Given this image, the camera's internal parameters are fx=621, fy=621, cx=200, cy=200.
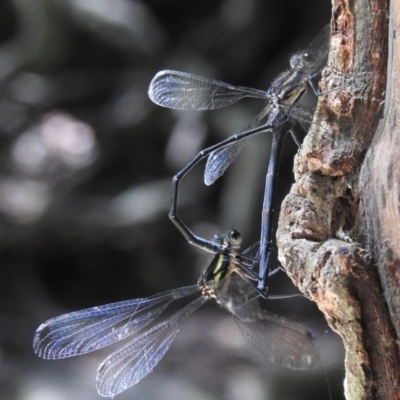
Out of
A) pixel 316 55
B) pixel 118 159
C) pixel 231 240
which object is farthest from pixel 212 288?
pixel 118 159

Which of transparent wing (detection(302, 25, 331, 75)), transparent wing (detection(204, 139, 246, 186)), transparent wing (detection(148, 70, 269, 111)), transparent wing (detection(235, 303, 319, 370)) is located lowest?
transparent wing (detection(235, 303, 319, 370))

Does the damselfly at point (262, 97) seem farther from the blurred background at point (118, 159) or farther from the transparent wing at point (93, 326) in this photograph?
the blurred background at point (118, 159)

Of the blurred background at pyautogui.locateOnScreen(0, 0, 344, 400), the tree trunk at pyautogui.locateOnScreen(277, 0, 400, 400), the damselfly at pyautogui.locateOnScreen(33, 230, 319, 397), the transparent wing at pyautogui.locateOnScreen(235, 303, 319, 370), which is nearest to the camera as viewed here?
the tree trunk at pyautogui.locateOnScreen(277, 0, 400, 400)

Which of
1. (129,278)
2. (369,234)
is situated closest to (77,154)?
(129,278)

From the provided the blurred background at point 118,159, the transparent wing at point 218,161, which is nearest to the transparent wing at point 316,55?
the transparent wing at point 218,161

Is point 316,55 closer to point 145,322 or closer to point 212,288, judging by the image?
point 212,288

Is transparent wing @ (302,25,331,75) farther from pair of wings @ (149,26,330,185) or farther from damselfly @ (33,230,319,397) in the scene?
damselfly @ (33,230,319,397)

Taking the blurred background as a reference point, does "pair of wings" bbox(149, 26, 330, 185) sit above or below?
below

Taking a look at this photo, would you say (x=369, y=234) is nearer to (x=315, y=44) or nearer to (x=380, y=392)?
(x=380, y=392)

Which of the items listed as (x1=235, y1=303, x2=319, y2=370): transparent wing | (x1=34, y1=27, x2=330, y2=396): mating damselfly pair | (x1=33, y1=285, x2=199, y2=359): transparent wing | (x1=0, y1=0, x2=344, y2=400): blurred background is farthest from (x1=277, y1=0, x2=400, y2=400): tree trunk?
(x1=0, y1=0, x2=344, y2=400): blurred background
